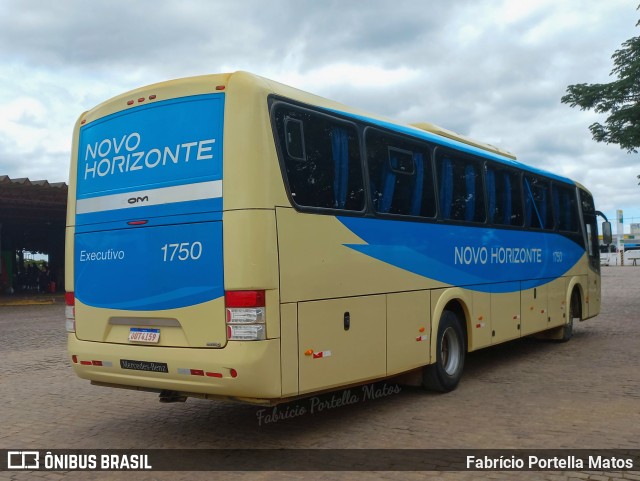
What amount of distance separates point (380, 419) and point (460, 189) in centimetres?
349

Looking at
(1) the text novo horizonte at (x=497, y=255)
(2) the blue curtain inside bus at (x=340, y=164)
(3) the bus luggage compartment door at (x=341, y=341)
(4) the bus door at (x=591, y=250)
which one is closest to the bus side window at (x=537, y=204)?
(1) the text novo horizonte at (x=497, y=255)

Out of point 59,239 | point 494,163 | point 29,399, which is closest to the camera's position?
point 29,399

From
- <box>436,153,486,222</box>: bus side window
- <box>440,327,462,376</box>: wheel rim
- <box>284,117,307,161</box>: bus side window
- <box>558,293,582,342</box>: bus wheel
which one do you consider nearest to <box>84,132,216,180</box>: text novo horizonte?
<box>284,117,307,161</box>: bus side window

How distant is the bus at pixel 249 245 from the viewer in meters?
5.55

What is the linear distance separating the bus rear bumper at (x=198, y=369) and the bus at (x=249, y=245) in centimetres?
1

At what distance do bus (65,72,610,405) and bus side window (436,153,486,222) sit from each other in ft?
0.96

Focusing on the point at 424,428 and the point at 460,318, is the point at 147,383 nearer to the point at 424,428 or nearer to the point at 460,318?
the point at 424,428

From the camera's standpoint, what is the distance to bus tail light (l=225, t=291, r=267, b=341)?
214 inches

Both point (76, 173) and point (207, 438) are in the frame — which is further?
point (76, 173)

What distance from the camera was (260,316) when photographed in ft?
17.9

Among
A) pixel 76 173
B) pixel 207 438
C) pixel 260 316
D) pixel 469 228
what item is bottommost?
pixel 207 438

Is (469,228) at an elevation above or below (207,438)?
above

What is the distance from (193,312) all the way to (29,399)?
158 inches

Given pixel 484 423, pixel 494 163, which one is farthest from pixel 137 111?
pixel 494 163
